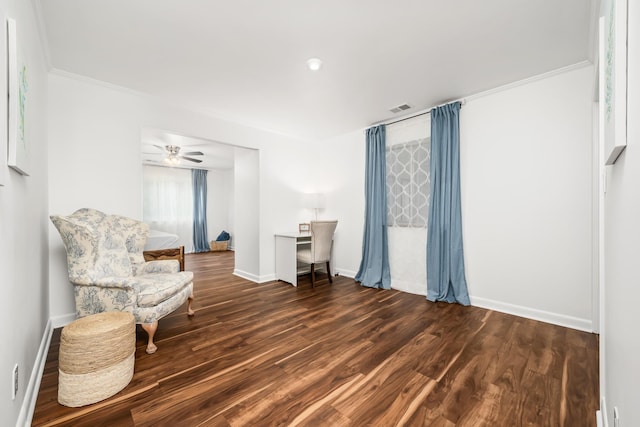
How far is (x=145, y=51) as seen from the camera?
223 cm

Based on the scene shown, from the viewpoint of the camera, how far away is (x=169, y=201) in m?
7.14

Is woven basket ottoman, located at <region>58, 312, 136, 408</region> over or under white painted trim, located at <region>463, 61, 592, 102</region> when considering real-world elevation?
under

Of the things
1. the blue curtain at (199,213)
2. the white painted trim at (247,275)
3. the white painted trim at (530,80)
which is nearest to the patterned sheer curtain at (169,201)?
the blue curtain at (199,213)

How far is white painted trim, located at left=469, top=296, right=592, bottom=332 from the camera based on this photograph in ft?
8.00

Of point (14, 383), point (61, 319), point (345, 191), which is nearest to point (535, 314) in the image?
point (345, 191)

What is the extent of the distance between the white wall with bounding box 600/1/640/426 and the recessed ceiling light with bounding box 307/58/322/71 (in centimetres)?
199

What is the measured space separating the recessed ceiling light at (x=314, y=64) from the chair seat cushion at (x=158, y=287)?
2.29 m

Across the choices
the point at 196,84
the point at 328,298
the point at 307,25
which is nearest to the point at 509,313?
the point at 328,298

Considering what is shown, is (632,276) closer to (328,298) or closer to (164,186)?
(328,298)

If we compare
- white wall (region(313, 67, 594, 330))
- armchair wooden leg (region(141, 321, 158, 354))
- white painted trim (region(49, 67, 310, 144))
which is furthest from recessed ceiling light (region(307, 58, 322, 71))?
armchair wooden leg (region(141, 321, 158, 354))

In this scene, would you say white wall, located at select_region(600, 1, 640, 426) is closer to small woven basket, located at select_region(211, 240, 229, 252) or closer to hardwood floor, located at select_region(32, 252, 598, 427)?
hardwood floor, located at select_region(32, 252, 598, 427)

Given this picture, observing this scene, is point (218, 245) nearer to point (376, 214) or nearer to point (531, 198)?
point (376, 214)

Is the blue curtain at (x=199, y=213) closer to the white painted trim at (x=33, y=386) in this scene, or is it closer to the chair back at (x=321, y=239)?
the chair back at (x=321, y=239)

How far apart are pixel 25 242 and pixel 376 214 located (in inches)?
139
